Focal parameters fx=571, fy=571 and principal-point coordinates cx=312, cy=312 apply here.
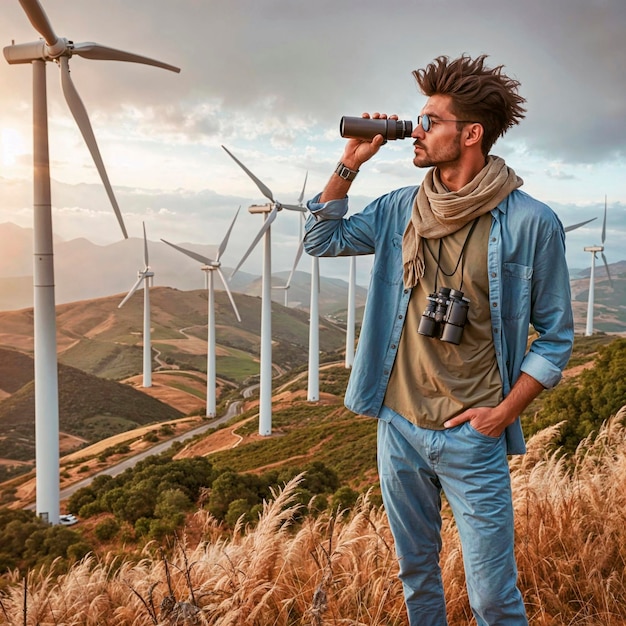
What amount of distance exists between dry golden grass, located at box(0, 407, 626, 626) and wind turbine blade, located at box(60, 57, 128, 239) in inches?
790

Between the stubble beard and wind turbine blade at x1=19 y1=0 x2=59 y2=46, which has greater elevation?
wind turbine blade at x1=19 y1=0 x2=59 y2=46

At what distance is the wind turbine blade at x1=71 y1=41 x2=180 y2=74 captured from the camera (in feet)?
83.9

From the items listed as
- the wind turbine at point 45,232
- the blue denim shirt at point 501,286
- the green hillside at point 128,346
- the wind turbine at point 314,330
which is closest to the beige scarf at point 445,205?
the blue denim shirt at point 501,286

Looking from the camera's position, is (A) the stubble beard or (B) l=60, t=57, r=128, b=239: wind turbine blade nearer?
(A) the stubble beard

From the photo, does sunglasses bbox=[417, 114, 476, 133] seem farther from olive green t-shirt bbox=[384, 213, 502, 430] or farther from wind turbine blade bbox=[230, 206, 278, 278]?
wind turbine blade bbox=[230, 206, 278, 278]

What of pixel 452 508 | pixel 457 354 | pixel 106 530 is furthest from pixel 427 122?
pixel 106 530

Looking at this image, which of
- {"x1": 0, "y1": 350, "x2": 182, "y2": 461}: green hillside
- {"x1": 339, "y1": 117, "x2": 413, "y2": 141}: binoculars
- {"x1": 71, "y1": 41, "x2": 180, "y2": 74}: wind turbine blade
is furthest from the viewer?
{"x1": 0, "y1": 350, "x2": 182, "y2": 461}: green hillside

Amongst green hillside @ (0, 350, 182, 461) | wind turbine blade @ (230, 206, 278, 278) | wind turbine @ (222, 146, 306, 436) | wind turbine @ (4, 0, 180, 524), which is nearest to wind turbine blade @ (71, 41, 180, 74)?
wind turbine @ (4, 0, 180, 524)

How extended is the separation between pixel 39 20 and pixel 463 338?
26.1 metres

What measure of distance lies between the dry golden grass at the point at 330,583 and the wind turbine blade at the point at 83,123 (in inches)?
790

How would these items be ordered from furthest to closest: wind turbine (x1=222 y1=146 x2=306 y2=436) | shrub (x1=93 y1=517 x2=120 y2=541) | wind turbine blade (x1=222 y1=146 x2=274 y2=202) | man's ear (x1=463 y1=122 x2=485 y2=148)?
wind turbine (x1=222 y1=146 x2=306 y2=436)
wind turbine blade (x1=222 y1=146 x2=274 y2=202)
shrub (x1=93 y1=517 x2=120 y2=541)
man's ear (x1=463 y1=122 x2=485 y2=148)

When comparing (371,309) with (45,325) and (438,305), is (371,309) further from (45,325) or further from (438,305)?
(45,325)

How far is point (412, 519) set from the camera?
4.15 meters

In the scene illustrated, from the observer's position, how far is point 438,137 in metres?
3.93
